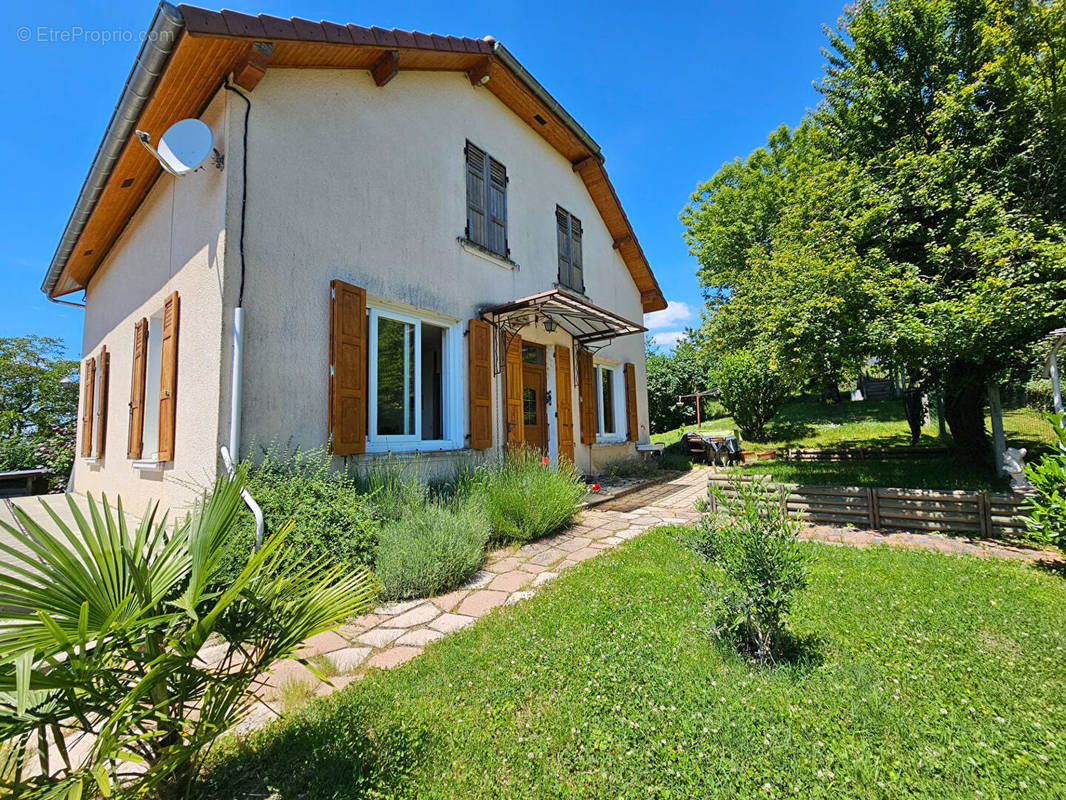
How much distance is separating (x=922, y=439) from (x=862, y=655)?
14.5 meters

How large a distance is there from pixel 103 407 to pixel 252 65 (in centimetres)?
671

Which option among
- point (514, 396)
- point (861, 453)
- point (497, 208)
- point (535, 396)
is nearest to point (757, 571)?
point (514, 396)

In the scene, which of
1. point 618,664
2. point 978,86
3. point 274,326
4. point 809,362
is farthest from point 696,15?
point 618,664

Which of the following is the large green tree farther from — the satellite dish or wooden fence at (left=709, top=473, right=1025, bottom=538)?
the satellite dish

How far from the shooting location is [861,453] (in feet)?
36.2

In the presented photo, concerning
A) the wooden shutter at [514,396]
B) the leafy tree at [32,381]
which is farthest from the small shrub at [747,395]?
the leafy tree at [32,381]

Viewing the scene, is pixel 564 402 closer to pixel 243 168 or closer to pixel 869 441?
pixel 243 168

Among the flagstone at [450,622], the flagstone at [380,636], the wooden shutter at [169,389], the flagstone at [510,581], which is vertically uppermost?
the wooden shutter at [169,389]

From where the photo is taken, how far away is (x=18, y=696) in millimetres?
1029

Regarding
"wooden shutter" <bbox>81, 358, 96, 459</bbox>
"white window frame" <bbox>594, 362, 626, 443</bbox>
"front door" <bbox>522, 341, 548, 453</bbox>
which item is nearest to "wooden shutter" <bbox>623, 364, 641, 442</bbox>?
"white window frame" <bbox>594, 362, 626, 443</bbox>

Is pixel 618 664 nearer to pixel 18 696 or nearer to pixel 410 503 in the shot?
pixel 18 696

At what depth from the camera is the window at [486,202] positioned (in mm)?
7297

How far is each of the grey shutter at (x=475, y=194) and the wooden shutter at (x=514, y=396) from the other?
187cm

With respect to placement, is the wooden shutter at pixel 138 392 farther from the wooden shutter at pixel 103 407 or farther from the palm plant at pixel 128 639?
the palm plant at pixel 128 639
